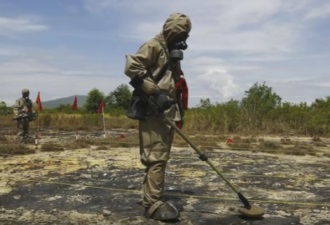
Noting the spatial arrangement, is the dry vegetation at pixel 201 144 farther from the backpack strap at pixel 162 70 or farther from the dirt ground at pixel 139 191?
the backpack strap at pixel 162 70

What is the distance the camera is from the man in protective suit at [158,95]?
4305 millimetres

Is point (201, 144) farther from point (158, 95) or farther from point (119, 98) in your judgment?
point (119, 98)

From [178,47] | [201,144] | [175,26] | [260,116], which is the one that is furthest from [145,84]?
[260,116]

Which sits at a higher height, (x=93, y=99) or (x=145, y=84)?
(x=93, y=99)

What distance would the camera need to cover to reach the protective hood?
4.45m

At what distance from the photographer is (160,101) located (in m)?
4.28

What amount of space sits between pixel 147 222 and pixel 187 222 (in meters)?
0.43

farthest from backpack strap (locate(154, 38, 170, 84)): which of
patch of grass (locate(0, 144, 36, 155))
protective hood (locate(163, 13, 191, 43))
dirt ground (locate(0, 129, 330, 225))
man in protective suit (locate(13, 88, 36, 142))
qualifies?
man in protective suit (locate(13, 88, 36, 142))

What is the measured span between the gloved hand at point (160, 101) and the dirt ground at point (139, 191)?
1234mm

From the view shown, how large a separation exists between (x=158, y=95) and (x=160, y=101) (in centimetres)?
7

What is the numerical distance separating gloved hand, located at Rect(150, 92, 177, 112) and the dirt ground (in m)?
1.23

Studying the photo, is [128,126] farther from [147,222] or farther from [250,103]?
[147,222]

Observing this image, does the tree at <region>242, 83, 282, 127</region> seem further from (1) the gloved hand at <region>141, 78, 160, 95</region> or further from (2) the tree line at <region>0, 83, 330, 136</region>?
(1) the gloved hand at <region>141, 78, 160, 95</region>

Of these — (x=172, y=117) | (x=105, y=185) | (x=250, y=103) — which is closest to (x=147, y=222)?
(x=172, y=117)
